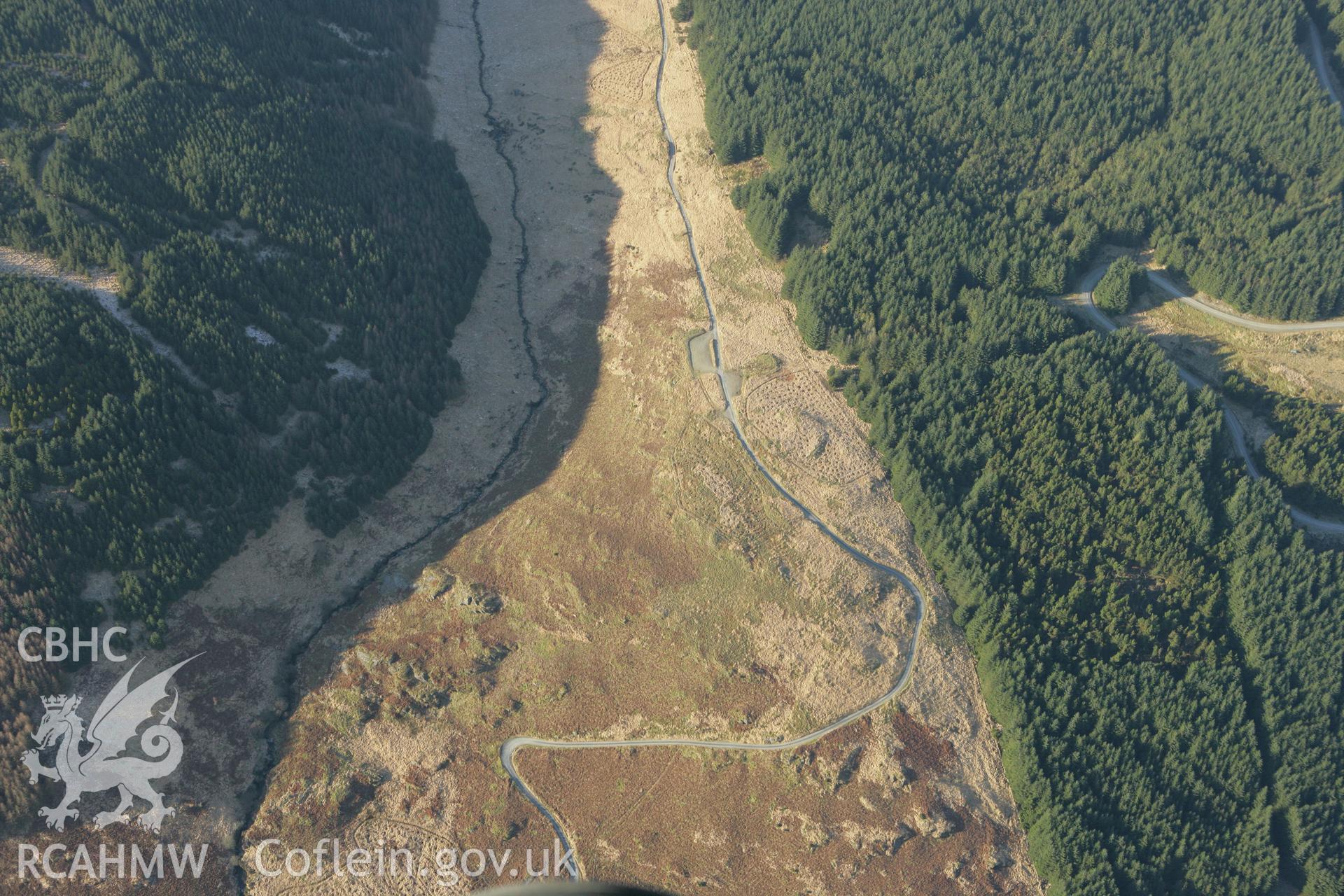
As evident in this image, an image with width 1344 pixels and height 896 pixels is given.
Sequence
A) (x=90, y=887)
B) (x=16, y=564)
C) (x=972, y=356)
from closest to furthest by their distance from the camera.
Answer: (x=90, y=887), (x=16, y=564), (x=972, y=356)

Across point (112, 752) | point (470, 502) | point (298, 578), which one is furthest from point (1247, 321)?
point (112, 752)

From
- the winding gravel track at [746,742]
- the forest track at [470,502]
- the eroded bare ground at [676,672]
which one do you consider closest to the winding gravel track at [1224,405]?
the eroded bare ground at [676,672]

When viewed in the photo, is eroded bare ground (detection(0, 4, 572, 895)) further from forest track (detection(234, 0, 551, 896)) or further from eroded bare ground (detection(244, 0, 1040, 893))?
eroded bare ground (detection(244, 0, 1040, 893))

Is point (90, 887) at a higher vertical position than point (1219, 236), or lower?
lower

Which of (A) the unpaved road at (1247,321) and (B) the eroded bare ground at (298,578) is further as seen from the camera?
(A) the unpaved road at (1247,321)

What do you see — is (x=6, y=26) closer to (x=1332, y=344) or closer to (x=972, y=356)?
(x=972, y=356)

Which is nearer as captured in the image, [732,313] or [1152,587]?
[1152,587]

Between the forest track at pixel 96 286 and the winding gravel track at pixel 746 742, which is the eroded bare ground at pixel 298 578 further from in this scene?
the winding gravel track at pixel 746 742

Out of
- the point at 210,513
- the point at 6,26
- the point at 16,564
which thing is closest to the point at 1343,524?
the point at 210,513
